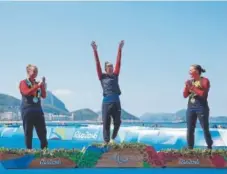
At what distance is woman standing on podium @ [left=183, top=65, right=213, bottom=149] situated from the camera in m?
5.64

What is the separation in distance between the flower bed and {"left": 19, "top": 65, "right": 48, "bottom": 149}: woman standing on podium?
0.60m

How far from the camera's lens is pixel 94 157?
16.2 ft

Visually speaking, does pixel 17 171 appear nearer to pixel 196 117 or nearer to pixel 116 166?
pixel 116 166

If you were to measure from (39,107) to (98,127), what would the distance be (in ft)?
11.9

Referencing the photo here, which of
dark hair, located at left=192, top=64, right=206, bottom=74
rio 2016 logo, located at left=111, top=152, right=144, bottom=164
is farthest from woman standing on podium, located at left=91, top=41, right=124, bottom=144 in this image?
dark hair, located at left=192, top=64, right=206, bottom=74

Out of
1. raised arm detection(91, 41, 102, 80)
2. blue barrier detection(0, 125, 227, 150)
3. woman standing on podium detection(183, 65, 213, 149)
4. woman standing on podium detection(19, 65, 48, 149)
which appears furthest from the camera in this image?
blue barrier detection(0, 125, 227, 150)

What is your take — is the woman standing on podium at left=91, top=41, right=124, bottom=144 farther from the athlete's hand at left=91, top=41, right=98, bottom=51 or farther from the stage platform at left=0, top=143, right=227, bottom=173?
the stage platform at left=0, top=143, right=227, bottom=173

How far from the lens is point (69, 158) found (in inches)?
196

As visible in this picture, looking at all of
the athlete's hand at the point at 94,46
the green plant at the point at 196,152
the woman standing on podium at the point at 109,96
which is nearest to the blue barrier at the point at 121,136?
the woman standing on podium at the point at 109,96

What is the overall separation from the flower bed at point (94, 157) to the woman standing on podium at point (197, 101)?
0.82 metres

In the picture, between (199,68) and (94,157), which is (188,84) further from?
(94,157)

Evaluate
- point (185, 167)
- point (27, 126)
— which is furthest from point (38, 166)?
point (185, 167)

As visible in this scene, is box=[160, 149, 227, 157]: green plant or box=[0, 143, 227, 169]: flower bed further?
box=[160, 149, 227, 157]: green plant

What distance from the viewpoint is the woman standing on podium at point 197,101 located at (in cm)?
564
